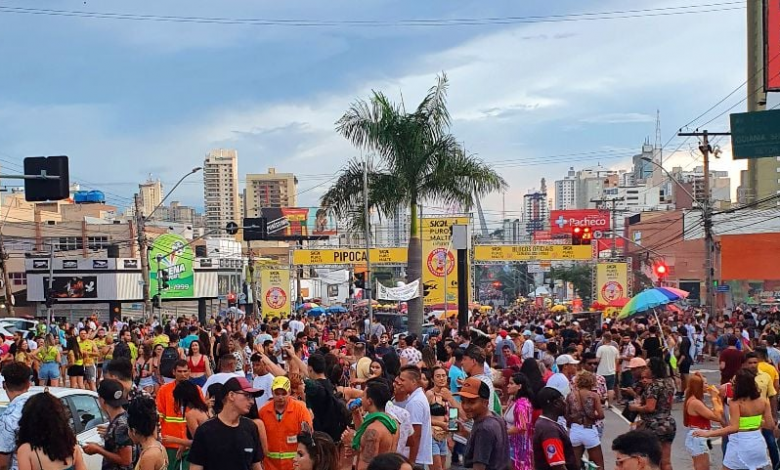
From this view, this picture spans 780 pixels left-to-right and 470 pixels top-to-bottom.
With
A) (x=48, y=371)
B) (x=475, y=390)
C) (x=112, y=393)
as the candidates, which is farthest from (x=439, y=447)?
(x=48, y=371)

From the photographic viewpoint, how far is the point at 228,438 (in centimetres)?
644

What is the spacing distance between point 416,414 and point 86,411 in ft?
12.3

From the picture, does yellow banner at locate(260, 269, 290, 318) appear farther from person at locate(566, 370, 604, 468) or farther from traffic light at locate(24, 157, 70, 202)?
person at locate(566, 370, 604, 468)

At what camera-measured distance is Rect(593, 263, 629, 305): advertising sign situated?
41750 mm

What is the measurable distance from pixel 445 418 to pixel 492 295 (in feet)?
495

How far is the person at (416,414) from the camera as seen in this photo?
8109mm

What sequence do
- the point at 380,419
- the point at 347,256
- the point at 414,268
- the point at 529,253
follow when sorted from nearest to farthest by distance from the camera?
the point at 380,419
the point at 414,268
the point at 347,256
the point at 529,253

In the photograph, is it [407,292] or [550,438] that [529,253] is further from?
[550,438]

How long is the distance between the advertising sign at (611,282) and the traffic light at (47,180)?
1210 inches

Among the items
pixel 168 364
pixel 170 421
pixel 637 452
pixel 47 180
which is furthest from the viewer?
pixel 47 180

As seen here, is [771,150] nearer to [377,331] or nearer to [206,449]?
[377,331]

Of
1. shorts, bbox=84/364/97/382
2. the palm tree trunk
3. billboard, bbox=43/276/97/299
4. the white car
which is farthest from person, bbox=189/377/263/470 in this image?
billboard, bbox=43/276/97/299

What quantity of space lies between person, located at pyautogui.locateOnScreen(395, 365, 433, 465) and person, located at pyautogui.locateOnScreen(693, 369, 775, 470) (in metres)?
2.72

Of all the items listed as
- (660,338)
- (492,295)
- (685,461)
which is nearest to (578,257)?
(660,338)
